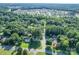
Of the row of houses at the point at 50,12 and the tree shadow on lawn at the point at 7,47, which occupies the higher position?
the row of houses at the point at 50,12

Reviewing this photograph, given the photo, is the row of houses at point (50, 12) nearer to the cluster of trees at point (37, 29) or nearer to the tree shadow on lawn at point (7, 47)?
the cluster of trees at point (37, 29)

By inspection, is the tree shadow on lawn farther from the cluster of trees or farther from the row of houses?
the row of houses

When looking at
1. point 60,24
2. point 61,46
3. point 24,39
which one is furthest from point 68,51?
point 24,39

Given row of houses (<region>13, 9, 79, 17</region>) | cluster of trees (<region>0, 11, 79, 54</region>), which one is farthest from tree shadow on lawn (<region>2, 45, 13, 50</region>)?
row of houses (<region>13, 9, 79, 17</region>)

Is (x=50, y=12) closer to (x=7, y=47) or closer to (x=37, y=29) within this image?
(x=37, y=29)

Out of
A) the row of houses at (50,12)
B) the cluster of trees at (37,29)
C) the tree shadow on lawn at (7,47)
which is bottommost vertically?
the tree shadow on lawn at (7,47)

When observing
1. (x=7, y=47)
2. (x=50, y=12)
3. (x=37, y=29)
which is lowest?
(x=7, y=47)

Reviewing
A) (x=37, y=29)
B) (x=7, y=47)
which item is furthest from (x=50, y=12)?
(x=7, y=47)

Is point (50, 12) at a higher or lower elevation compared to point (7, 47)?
higher

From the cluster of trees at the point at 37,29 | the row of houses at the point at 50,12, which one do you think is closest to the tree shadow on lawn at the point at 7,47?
the cluster of trees at the point at 37,29

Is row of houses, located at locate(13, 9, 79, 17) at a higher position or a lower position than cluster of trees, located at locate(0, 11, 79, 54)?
higher
